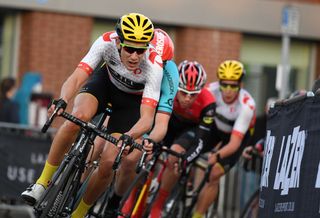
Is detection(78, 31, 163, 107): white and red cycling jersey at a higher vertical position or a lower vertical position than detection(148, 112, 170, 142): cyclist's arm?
higher

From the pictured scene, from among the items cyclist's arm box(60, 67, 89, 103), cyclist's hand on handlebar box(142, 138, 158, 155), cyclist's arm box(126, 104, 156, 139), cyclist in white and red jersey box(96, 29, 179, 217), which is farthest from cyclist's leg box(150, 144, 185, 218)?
cyclist's hand on handlebar box(142, 138, 158, 155)

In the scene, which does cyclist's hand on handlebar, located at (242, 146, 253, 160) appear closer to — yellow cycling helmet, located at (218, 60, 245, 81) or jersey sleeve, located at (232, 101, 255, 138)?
jersey sleeve, located at (232, 101, 255, 138)

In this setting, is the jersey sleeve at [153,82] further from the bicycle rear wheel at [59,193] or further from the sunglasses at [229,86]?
the sunglasses at [229,86]

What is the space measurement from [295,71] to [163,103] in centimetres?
1444

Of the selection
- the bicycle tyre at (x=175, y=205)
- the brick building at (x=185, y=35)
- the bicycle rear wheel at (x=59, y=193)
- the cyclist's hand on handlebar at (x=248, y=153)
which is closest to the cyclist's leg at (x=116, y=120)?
the bicycle rear wheel at (x=59, y=193)

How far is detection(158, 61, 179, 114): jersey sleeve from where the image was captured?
451 inches

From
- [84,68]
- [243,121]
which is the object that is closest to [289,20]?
[243,121]

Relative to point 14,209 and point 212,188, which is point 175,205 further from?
point 14,209

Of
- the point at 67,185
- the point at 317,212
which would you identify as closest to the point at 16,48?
the point at 67,185

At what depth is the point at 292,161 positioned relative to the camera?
31.9 ft

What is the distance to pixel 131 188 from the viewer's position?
12.1 m

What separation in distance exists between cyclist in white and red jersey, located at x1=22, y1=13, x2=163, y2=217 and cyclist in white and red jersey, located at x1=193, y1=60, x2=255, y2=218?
8.21ft

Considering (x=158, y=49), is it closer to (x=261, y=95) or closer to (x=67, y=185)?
(x=67, y=185)

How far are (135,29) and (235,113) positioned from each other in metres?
4.30
